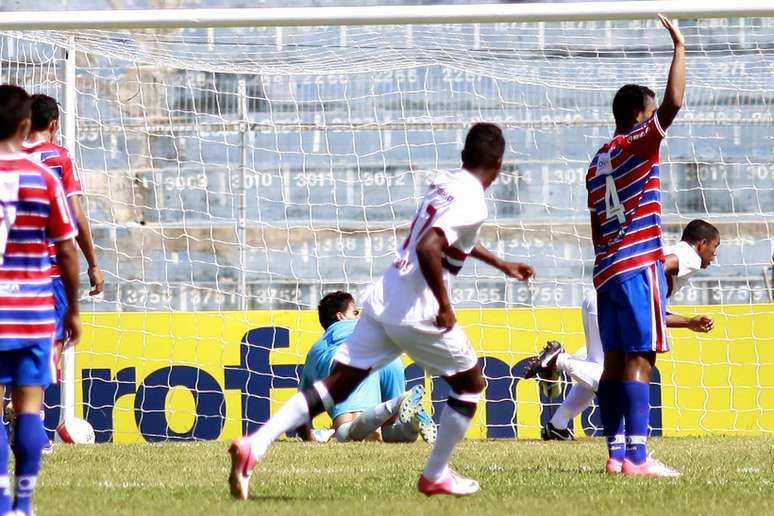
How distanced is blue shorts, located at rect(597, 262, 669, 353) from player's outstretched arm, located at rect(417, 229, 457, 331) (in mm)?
1523

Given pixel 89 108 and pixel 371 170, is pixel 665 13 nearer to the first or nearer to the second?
pixel 371 170

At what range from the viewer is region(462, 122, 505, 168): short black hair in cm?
562

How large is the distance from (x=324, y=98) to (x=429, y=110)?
1.04 metres

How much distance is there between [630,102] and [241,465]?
8.96ft

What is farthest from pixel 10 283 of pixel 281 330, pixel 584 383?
pixel 281 330

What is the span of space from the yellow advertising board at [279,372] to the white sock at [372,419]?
1.46 meters

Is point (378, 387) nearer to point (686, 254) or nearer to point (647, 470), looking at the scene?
point (686, 254)

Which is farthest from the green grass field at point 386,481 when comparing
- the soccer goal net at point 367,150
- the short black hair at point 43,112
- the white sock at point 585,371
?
the soccer goal net at point 367,150

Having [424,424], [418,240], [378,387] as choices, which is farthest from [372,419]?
[418,240]

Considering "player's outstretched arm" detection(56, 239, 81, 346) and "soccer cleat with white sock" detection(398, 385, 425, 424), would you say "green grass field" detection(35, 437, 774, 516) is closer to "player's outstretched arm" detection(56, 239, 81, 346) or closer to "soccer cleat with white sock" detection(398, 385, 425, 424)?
"soccer cleat with white sock" detection(398, 385, 425, 424)

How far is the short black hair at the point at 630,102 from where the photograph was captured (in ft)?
21.7

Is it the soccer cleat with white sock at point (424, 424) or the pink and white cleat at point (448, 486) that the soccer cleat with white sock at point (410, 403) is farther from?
the pink and white cleat at point (448, 486)

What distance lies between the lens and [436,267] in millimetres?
5297

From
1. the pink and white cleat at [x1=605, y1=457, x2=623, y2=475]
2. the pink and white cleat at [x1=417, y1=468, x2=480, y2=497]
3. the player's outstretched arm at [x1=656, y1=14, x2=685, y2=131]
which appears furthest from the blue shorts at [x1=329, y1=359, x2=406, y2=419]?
the pink and white cleat at [x1=417, y1=468, x2=480, y2=497]
